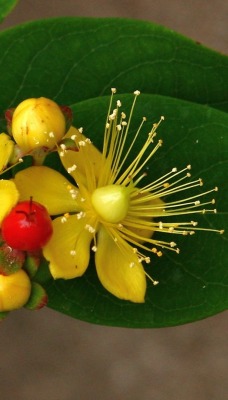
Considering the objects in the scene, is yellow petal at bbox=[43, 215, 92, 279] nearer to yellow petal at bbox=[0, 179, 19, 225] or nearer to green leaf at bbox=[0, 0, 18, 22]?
yellow petal at bbox=[0, 179, 19, 225]

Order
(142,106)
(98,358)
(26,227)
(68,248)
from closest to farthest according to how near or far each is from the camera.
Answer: (26,227)
(68,248)
(142,106)
(98,358)

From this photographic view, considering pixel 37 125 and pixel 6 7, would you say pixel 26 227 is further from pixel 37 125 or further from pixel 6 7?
pixel 6 7

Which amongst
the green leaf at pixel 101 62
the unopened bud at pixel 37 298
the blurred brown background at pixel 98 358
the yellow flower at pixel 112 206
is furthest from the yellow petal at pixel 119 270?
the blurred brown background at pixel 98 358

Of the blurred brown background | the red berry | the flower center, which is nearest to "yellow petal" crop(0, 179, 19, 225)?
the red berry

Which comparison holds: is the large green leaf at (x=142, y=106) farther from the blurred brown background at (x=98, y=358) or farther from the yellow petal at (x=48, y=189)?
the blurred brown background at (x=98, y=358)

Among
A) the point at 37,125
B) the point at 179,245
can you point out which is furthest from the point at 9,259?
the point at 179,245

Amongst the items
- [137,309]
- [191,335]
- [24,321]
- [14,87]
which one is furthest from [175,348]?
[14,87]
